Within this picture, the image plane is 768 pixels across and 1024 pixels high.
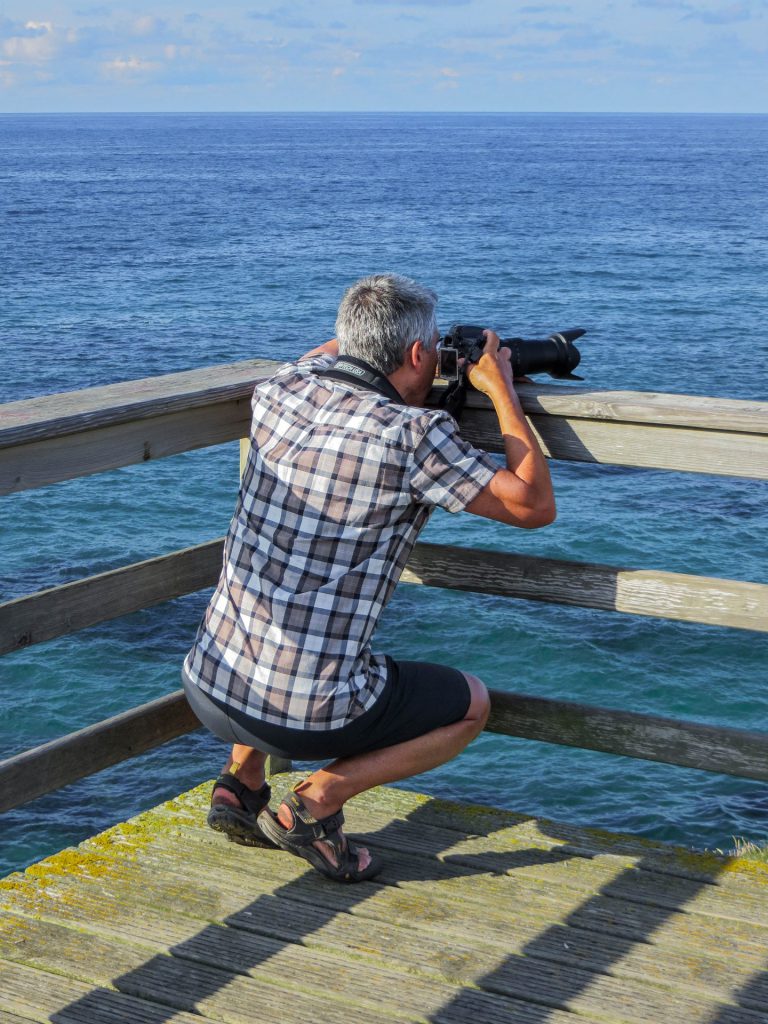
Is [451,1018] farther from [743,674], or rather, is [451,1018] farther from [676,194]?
[676,194]

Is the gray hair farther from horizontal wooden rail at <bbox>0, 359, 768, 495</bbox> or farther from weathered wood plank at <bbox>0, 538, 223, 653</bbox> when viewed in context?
weathered wood plank at <bbox>0, 538, 223, 653</bbox>

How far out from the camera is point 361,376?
9.85 feet

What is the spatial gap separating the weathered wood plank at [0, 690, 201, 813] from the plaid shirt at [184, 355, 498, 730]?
0.45m

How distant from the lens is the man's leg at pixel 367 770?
10.4ft

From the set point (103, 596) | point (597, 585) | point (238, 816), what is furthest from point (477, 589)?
point (103, 596)

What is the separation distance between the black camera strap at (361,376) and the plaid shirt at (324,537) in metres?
0.03

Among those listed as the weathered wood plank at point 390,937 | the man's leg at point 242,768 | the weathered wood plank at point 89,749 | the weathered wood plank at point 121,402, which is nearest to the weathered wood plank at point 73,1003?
the weathered wood plank at point 390,937

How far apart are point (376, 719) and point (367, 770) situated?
0.17 metres

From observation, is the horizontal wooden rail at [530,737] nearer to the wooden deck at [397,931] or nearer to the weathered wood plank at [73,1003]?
the wooden deck at [397,931]

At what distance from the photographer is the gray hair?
117 inches

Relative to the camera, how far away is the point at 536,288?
40781 mm

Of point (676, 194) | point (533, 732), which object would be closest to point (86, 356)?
point (533, 732)

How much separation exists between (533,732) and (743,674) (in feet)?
34.8

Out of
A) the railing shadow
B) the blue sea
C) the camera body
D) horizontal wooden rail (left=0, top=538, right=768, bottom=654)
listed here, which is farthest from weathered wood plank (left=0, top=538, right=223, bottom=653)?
the blue sea
